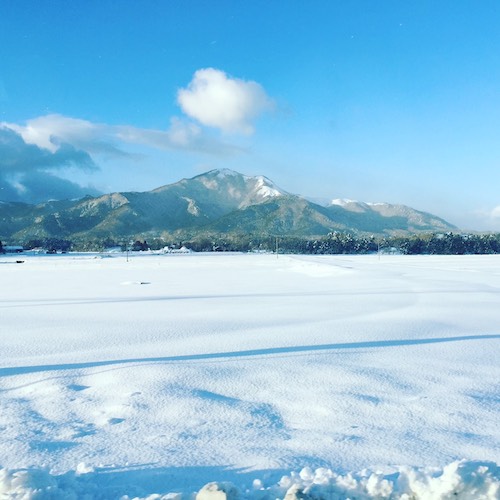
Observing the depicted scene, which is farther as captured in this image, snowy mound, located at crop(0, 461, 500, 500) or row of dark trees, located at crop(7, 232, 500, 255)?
row of dark trees, located at crop(7, 232, 500, 255)

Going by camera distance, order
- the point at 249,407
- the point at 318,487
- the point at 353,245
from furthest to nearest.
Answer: the point at 353,245 → the point at 249,407 → the point at 318,487

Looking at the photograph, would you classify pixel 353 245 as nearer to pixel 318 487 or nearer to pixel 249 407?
pixel 249 407

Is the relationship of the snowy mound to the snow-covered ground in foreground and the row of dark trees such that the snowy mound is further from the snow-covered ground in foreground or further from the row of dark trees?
the row of dark trees

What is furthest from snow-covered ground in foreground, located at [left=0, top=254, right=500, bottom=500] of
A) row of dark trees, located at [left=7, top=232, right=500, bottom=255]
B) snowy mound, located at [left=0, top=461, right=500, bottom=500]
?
row of dark trees, located at [left=7, top=232, right=500, bottom=255]

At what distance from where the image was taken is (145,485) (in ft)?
10.0

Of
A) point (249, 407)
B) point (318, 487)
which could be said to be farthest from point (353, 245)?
point (318, 487)

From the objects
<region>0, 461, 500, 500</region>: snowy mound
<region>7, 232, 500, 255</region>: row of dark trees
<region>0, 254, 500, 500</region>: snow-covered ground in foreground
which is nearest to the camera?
<region>0, 461, 500, 500</region>: snowy mound

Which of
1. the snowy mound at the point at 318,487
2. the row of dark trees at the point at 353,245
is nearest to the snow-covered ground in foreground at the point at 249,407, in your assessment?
the snowy mound at the point at 318,487

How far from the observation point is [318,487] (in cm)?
292

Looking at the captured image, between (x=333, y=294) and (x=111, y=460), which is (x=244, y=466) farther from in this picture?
(x=333, y=294)

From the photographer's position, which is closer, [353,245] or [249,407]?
[249,407]

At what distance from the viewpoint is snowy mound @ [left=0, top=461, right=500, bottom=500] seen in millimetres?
2781

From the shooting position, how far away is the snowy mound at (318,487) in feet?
9.12

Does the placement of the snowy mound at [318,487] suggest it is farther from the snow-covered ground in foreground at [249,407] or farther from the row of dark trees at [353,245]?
the row of dark trees at [353,245]
